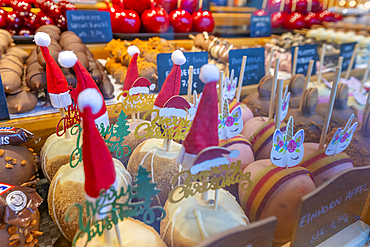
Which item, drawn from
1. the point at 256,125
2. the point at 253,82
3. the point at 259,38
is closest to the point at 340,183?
the point at 256,125

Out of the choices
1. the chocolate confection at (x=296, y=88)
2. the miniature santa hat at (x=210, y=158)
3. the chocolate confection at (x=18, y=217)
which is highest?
the miniature santa hat at (x=210, y=158)

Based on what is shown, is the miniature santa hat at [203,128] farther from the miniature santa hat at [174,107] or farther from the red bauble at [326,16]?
the red bauble at [326,16]

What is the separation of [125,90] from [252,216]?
0.74 m

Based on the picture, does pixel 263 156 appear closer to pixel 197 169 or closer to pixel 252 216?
pixel 252 216

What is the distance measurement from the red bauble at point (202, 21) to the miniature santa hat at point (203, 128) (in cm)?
175

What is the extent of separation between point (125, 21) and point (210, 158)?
5.35 feet

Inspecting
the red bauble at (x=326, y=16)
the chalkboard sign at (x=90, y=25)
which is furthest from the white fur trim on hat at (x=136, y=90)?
the red bauble at (x=326, y=16)

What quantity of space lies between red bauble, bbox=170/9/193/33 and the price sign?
173 centimetres

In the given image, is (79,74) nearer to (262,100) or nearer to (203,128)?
(203,128)

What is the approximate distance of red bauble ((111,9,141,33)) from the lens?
1.98 m

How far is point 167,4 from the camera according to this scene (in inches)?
85.6

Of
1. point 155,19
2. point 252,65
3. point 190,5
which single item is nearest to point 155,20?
point 155,19

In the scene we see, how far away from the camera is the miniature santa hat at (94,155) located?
523mm

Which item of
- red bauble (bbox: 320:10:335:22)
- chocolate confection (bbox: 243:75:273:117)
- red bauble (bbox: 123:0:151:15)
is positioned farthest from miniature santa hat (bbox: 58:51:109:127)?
red bauble (bbox: 320:10:335:22)
